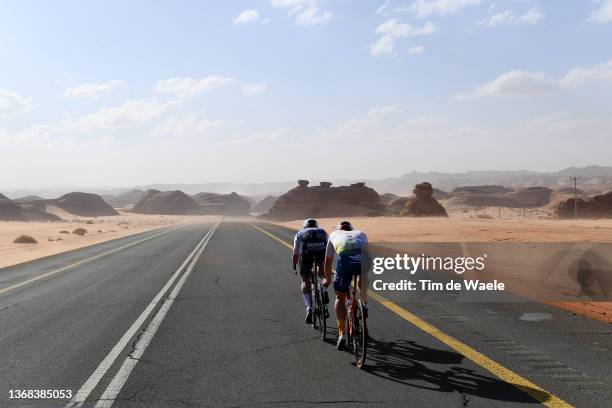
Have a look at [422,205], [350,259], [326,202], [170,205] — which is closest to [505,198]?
[326,202]

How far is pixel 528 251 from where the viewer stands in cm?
2308

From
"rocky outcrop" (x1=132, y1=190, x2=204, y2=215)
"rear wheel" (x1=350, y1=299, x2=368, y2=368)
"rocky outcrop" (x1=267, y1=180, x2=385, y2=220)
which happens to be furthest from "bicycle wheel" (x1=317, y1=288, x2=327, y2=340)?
"rocky outcrop" (x1=132, y1=190, x2=204, y2=215)

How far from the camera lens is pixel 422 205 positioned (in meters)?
95.0

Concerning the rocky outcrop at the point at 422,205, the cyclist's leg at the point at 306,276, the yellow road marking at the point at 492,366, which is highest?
the rocky outcrop at the point at 422,205

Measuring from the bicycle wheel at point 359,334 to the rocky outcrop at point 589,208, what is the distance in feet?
289

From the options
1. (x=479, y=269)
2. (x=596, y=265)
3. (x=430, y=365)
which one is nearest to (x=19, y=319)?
(x=430, y=365)

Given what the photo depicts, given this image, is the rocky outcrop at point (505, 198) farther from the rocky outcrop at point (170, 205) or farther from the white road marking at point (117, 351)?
the white road marking at point (117, 351)

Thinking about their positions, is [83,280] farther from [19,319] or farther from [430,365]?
[430,365]

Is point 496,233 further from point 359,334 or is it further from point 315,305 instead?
point 359,334

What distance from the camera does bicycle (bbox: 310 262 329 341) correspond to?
7.91m

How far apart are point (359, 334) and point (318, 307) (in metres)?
1.90

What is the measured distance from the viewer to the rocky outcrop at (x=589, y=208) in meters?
84.8

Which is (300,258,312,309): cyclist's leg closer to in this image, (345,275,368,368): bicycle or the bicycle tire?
the bicycle tire

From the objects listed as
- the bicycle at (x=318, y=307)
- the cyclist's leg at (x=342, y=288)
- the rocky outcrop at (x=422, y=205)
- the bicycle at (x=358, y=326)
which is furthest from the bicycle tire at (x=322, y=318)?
Answer: the rocky outcrop at (x=422, y=205)
